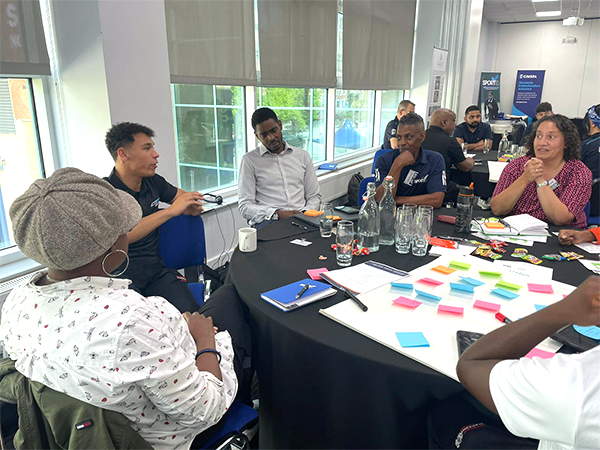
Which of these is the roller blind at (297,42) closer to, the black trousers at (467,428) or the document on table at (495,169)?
the document on table at (495,169)

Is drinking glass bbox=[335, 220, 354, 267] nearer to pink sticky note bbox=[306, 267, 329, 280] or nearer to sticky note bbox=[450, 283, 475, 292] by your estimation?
pink sticky note bbox=[306, 267, 329, 280]

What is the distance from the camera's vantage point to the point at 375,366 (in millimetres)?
1025

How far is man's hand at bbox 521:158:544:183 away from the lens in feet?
6.93

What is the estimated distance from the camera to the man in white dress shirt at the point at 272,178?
279 centimetres

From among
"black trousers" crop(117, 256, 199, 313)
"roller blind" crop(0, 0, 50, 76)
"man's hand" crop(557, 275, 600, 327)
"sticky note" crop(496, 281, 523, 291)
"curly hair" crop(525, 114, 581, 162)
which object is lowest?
"black trousers" crop(117, 256, 199, 313)

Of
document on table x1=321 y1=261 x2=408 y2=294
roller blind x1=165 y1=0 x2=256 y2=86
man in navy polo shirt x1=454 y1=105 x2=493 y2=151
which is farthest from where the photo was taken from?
man in navy polo shirt x1=454 y1=105 x2=493 y2=151

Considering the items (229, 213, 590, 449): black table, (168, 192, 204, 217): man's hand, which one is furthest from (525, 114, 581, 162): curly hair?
(168, 192, 204, 217): man's hand

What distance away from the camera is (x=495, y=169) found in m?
4.04

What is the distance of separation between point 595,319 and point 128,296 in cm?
99

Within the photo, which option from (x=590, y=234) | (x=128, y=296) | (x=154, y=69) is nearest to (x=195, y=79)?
(x=154, y=69)

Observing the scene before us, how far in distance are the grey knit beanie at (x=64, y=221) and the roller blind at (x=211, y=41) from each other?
227cm

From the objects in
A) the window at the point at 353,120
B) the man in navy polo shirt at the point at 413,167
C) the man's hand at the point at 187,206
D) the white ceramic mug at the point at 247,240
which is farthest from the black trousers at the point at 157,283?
the window at the point at 353,120

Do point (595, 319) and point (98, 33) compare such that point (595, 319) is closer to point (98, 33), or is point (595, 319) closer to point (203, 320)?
point (203, 320)

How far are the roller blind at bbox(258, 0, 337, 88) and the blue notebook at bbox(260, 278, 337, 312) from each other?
9.35 ft
